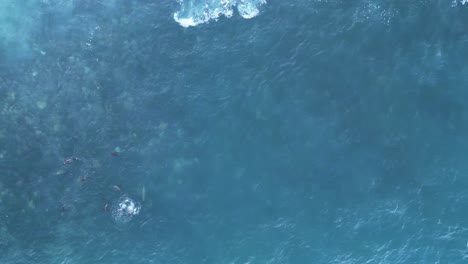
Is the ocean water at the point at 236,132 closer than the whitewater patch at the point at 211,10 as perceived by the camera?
Yes

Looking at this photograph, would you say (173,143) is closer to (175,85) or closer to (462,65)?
(175,85)

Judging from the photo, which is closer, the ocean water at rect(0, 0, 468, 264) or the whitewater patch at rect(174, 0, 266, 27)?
the ocean water at rect(0, 0, 468, 264)

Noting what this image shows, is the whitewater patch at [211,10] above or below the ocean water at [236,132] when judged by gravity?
above

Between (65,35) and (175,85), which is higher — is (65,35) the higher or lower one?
the higher one

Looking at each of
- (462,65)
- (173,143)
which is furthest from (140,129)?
(462,65)
